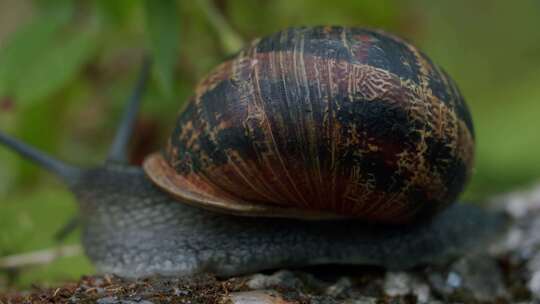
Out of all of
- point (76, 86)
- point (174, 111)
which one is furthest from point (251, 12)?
point (76, 86)

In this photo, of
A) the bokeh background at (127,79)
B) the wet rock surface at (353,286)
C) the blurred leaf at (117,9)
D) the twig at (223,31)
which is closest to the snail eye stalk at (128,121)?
the bokeh background at (127,79)

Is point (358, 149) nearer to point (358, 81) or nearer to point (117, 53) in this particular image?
point (358, 81)

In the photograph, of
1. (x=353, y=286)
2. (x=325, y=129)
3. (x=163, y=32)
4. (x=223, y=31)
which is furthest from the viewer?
(x=223, y=31)

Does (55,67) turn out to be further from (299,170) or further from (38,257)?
(299,170)

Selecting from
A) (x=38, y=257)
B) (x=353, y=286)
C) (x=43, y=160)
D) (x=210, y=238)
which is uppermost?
(x=43, y=160)

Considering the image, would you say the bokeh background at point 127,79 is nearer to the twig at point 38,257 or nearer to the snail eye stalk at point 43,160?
the twig at point 38,257

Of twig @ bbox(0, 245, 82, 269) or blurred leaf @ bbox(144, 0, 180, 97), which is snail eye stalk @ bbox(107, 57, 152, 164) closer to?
blurred leaf @ bbox(144, 0, 180, 97)

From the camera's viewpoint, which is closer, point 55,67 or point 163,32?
point 163,32

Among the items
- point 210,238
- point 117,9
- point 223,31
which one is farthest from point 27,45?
point 210,238

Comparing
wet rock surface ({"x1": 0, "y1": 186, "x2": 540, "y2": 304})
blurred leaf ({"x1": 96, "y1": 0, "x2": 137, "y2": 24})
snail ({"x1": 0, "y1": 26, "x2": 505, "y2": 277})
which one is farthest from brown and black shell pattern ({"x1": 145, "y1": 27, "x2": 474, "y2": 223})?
blurred leaf ({"x1": 96, "y1": 0, "x2": 137, "y2": 24})
